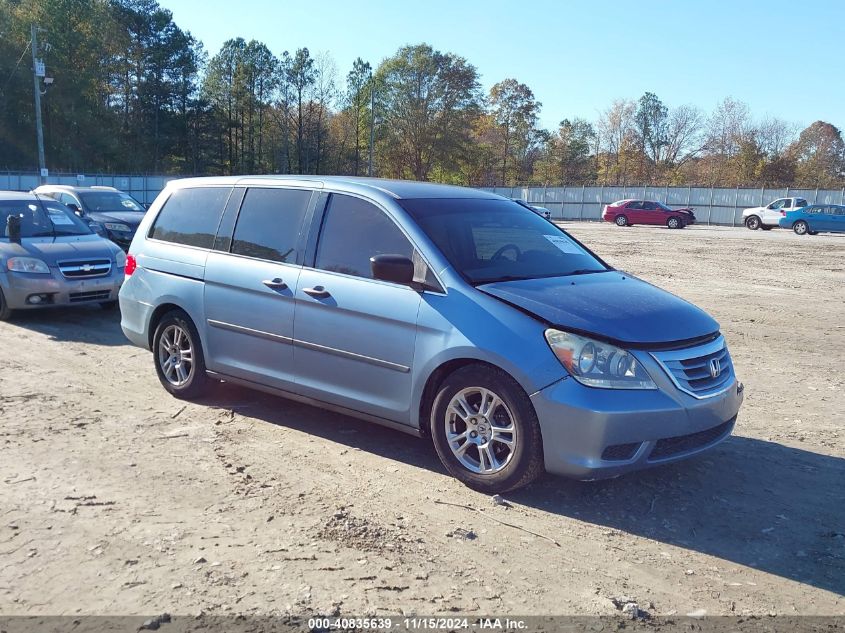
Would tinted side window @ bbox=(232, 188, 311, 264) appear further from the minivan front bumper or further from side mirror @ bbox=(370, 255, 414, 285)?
the minivan front bumper

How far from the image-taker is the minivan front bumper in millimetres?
4211

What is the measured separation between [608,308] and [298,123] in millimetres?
80388

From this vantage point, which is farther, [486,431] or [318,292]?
[318,292]

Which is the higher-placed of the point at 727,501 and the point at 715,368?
the point at 715,368

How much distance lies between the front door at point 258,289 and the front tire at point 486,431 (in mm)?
1423

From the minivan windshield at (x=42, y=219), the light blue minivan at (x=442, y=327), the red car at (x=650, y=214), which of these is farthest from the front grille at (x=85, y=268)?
the red car at (x=650, y=214)

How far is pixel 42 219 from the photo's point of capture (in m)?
11.2

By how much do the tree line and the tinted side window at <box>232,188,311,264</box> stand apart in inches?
2295

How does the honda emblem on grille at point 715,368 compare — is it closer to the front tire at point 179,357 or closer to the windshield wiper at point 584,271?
the windshield wiper at point 584,271

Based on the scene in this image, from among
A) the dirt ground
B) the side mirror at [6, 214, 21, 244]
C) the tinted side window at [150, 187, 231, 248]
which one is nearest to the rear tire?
the side mirror at [6, 214, 21, 244]

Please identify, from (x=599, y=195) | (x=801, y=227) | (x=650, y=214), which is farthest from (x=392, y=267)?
(x=599, y=195)

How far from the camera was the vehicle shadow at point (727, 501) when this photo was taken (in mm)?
4016

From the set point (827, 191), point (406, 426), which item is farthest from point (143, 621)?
point (827, 191)

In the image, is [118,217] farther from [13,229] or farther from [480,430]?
[480,430]
